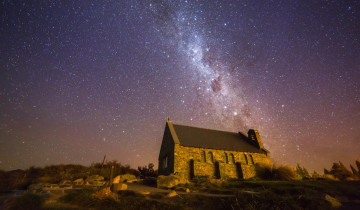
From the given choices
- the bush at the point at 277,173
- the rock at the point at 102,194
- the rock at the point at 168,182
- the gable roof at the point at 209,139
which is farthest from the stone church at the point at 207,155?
the rock at the point at 102,194

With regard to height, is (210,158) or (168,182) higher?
(210,158)

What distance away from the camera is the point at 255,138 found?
107ft

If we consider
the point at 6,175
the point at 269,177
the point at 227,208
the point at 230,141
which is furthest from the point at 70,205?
the point at 230,141

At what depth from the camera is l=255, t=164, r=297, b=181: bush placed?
19.8m

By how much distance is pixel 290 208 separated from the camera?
758cm

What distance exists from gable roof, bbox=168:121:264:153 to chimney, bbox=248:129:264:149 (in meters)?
0.97

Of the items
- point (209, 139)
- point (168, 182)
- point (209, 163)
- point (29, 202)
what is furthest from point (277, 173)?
point (29, 202)

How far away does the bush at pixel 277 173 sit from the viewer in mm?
19781

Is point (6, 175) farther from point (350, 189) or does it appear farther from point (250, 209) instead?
point (350, 189)

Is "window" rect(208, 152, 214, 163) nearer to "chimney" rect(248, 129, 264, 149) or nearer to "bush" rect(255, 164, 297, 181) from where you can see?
"bush" rect(255, 164, 297, 181)

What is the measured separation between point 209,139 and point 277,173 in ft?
37.8

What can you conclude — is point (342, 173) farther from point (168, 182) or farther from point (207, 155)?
point (168, 182)

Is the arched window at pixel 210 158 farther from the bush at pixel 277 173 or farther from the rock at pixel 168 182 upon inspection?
the rock at pixel 168 182

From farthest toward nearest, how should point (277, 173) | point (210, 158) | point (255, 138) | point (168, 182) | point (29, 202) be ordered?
point (255, 138) < point (210, 158) < point (277, 173) < point (168, 182) < point (29, 202)
